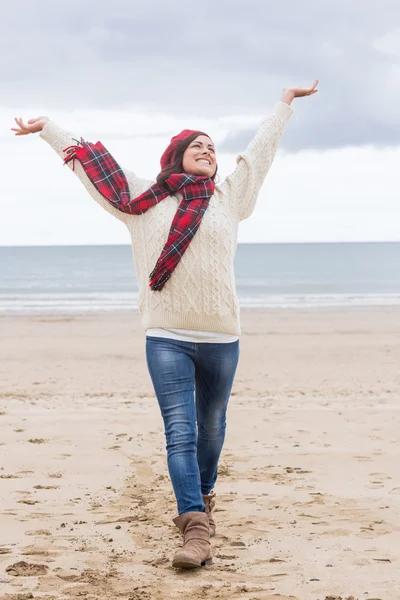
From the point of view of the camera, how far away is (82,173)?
381cm

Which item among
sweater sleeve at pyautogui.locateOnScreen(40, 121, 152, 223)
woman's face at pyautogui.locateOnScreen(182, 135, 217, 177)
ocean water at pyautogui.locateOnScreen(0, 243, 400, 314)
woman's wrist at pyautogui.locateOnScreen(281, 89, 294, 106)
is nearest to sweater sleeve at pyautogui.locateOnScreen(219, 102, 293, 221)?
woman's face at pyautogui.locateOnScreen(182, 135, 217, 177)

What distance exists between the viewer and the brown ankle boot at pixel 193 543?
344cm

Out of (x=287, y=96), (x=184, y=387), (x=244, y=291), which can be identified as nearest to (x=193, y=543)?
(x=184, y=387)

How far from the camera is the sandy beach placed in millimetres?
3391

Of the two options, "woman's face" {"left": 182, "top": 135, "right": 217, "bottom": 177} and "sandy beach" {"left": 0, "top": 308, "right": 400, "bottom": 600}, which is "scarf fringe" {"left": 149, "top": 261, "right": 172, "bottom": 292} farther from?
"sandy beach" {"left": 0, "top": 308, "right": 400, "bottom": 600}

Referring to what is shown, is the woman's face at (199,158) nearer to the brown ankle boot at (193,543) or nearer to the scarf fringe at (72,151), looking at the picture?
the scarf fringe at (72,151)

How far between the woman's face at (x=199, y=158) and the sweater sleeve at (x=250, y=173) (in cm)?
11

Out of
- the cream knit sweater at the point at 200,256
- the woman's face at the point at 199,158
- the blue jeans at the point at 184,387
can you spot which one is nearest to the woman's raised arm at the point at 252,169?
the cream knit sweater at the point at 200,256

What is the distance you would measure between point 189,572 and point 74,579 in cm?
50

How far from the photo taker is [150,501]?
479 cm

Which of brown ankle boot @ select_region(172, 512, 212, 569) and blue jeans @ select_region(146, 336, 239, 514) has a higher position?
blue jeans @ select_region(146, 336, 239, 514)

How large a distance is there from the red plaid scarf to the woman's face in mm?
78

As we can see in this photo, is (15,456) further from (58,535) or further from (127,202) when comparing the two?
(127,202)

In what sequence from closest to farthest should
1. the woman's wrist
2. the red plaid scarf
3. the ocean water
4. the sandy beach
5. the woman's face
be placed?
the sandy beach, the red plaid scarf, the woman's face, the woman's wrist, the ocean water
